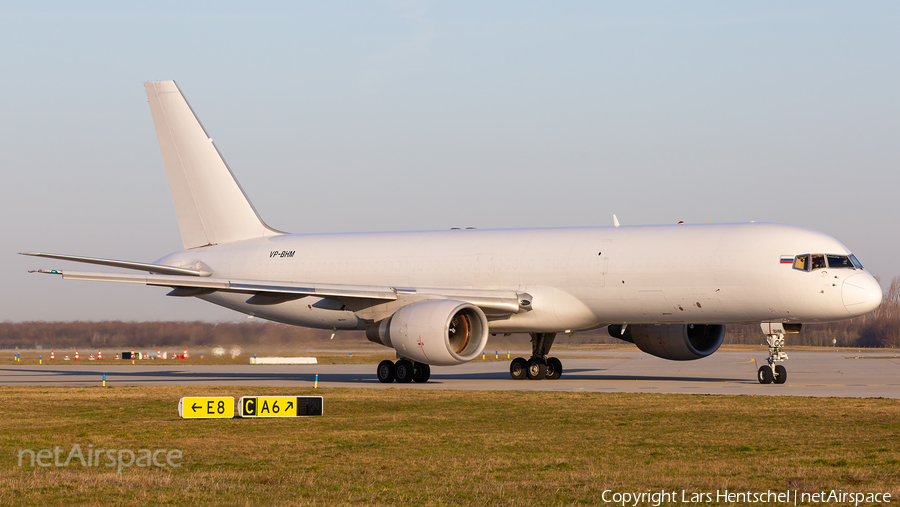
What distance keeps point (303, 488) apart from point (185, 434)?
5.47 m

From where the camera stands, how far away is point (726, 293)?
2594cm

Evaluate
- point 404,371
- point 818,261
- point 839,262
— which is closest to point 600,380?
point 404,371

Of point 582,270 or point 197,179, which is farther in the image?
point 197,179

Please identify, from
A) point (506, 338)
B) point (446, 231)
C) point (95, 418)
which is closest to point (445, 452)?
point (95, 418)

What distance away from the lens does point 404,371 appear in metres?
28.8

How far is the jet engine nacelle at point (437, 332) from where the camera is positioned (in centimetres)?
2602

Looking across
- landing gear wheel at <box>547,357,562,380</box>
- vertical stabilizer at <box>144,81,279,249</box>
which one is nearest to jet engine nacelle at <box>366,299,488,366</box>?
landing gear wheel at <box>547,357,562,380</box>

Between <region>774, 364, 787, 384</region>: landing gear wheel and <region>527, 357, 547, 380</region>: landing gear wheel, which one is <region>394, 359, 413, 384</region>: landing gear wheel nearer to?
<region>527, 357, 547, 380</region>: landing gear wheel

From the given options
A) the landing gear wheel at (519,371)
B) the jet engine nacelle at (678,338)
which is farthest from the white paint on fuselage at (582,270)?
the jet engine nacelle at (678,338)

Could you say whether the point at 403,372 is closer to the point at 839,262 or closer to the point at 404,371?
the point at 404,371

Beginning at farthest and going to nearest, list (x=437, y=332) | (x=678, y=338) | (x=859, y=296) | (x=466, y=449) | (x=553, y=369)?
(x=553, y=369)
(x=678, y=338)
(x=437, y=332)
(x=859, y=296)
(x=466, y=449)

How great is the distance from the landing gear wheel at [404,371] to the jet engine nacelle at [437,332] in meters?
1.13

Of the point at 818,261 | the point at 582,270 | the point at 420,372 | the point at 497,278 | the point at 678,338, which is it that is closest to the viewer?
the point at 818,261

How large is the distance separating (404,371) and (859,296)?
40.6 feet
